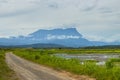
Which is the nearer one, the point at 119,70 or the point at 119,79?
the point at 119,79

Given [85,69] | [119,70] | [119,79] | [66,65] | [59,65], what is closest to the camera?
[119,79]

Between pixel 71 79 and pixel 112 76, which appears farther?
pixel 71 79

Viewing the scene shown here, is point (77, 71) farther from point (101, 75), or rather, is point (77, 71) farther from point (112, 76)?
point (112, 76)

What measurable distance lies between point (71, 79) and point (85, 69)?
4.76m

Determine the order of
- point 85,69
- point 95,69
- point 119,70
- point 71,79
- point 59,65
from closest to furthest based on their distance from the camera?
point 119,70, point 71,79, point 95,69, point 85,69, point 59,65

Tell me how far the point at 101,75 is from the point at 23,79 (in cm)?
705

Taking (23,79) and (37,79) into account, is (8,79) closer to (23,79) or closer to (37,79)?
(23,79)

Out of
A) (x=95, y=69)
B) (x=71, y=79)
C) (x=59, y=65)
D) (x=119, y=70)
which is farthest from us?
(x=59, y=65)

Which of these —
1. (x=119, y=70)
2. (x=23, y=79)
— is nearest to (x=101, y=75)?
(x=119, y=70)

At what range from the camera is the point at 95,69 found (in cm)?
2892

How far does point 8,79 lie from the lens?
98.8ft

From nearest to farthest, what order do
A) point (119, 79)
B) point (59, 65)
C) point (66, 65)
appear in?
1. point (119, 79)
2. point (66, 65)
3. point (59, 65)

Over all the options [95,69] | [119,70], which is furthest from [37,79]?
[119,70]

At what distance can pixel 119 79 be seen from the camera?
2303 centimetres
